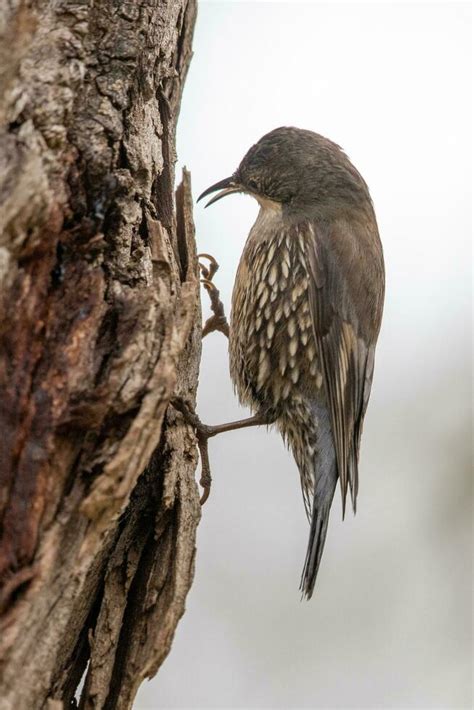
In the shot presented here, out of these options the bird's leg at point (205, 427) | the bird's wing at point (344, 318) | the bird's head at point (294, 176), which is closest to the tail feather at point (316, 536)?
the bird's wing at point (344, 318)

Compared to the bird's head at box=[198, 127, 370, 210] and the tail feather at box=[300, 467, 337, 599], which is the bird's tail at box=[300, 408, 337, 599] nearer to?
the tail feather at box=[300, 467, 337, 599]

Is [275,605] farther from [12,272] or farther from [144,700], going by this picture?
[12,272]

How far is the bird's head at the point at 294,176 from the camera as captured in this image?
4512mm

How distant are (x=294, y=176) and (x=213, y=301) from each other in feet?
2.48

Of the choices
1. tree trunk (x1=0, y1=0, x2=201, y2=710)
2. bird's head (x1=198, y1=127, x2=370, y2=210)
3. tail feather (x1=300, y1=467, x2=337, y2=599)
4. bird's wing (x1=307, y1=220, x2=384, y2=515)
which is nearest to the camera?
tree trunk (x1=0, y1=0, x2=201, y2=710)

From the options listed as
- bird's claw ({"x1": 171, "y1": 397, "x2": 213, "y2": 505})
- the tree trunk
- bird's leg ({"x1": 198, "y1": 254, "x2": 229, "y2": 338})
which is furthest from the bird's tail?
the tree trunk

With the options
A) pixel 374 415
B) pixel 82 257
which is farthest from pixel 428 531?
pixel 82 257

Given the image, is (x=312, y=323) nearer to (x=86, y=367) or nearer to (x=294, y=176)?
(x=294, y=176)

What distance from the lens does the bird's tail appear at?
3812 mm

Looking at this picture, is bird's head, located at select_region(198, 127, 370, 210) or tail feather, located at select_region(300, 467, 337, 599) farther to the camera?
bird's head, located at select_region(198, 127, 370, 210)

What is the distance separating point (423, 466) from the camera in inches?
262

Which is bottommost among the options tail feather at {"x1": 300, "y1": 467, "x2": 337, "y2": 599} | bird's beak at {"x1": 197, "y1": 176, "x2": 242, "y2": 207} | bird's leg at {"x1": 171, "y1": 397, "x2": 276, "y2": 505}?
tail feather at {"x1": 300, "y1": 467, "x2": 337, "y2": 599}

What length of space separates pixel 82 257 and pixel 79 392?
40 cm

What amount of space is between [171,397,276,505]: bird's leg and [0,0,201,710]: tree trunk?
0.16 meters
